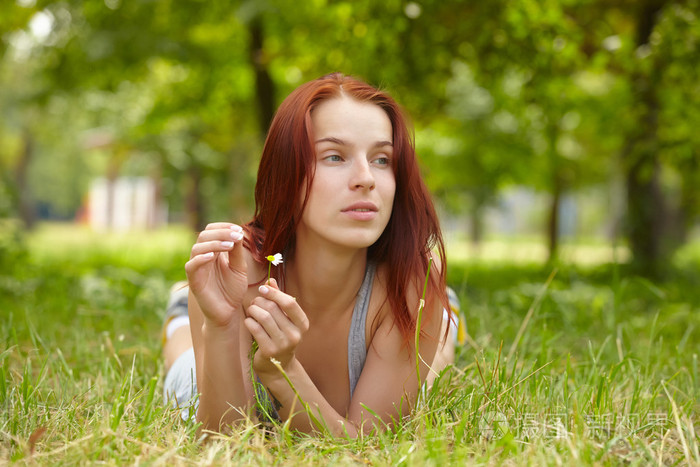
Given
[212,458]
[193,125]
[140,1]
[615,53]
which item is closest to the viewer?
[212,458]

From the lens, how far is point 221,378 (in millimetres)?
1761

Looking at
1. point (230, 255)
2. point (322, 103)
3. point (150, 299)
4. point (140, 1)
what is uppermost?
point (140, 1)

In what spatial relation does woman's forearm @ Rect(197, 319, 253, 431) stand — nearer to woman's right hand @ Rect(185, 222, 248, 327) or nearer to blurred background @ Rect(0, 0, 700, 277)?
woman's right hand @ Rect(185, 222, 248, 327)

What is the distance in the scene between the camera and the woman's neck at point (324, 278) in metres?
1.98

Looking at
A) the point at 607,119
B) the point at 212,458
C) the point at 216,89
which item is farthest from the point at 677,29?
the point at 216,89

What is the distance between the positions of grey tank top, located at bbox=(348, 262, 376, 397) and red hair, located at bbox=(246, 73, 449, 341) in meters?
0.09

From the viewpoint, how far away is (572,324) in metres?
3.37

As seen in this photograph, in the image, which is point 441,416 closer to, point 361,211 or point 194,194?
point 361,211

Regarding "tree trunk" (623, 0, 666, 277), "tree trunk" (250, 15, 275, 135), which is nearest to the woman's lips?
"tree trunk" (623, 0, 666, 277)

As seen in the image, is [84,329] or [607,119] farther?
[607,119]

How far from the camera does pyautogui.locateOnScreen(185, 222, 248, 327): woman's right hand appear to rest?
63.3 inches

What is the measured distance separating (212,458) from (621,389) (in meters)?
1.55

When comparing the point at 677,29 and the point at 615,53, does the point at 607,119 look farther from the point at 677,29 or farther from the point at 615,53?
the point at 677,29

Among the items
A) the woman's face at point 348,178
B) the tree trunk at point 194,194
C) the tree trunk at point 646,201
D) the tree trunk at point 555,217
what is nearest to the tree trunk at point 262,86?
the tree trunk at point 646,201
